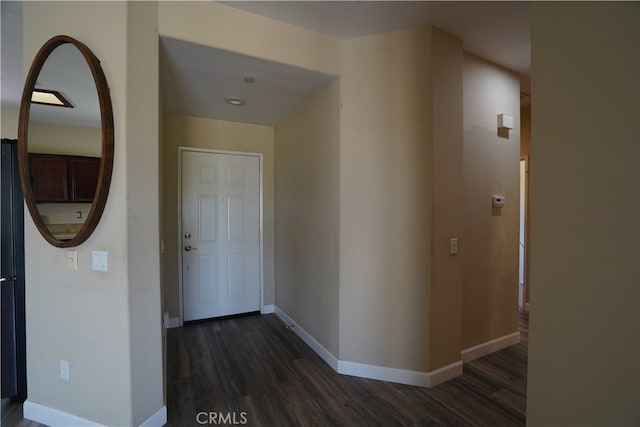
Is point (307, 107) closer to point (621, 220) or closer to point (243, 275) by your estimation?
point (243, 275)

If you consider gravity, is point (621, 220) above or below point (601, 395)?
above

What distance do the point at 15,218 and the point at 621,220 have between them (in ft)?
10.5

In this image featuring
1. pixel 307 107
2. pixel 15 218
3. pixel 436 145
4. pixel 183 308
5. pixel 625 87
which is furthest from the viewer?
pixel 183 308

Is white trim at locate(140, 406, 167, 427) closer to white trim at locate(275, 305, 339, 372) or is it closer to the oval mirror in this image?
the oval mirror

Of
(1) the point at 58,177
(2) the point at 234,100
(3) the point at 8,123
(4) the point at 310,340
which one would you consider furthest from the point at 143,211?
(3) the point at 8,123

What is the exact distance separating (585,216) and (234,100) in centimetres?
290

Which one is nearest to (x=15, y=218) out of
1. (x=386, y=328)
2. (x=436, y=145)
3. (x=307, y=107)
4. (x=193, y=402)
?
(x=193, y=402)

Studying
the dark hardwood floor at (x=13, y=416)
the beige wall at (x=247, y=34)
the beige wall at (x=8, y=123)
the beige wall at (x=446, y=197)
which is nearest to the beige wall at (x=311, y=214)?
the beige wall at (x=247, y=34)

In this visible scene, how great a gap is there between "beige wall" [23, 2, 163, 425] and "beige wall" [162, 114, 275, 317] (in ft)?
4.08

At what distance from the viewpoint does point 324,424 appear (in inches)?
71.9

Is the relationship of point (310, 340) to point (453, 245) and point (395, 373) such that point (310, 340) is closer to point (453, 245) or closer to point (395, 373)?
point (395, 373)

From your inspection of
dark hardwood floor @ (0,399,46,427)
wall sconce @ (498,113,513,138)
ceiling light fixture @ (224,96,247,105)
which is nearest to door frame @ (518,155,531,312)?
wall sconce @ (498,113,513,138)

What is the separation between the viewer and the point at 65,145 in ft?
5.74

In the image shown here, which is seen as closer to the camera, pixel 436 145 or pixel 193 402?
pixel 193 402
